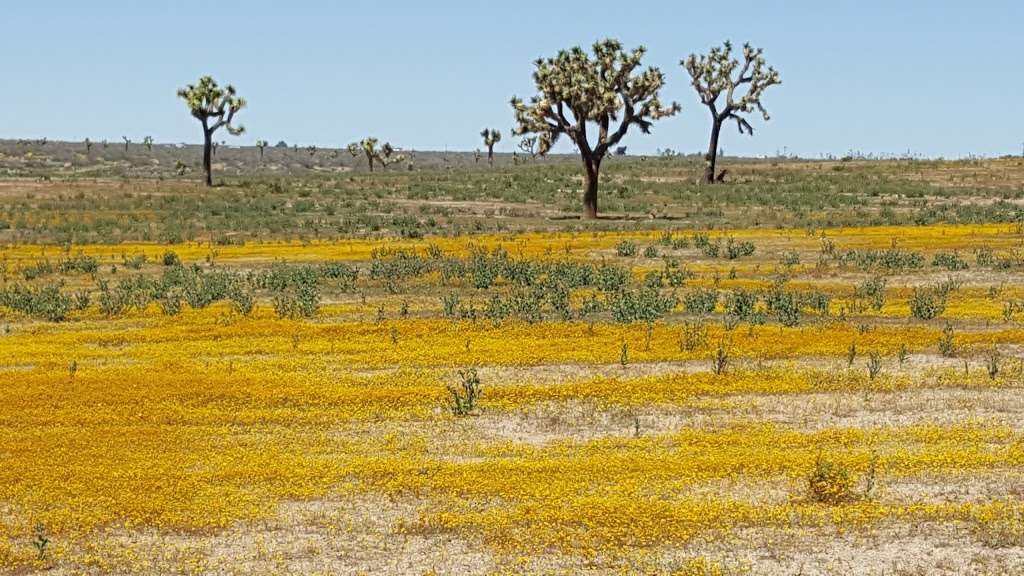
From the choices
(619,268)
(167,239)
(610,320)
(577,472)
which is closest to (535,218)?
(167,239)

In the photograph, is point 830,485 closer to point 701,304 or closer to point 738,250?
point 701,304

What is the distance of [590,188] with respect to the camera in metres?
62.1

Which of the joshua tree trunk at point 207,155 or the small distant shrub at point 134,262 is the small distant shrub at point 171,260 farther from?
the joshua tree trunk at point 207,155

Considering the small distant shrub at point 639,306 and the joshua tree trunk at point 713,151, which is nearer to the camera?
the small distant shrub at point 639,306

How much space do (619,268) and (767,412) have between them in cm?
1978

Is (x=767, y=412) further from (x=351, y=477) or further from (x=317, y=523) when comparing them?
(x=317, y=523)

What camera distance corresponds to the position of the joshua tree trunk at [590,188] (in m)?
61.7

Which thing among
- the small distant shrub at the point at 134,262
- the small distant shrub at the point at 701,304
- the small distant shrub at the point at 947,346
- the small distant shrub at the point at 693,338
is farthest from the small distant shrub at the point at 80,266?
the small distant shrub at the point at 947,346

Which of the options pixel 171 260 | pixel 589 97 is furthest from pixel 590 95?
pixel 171 260

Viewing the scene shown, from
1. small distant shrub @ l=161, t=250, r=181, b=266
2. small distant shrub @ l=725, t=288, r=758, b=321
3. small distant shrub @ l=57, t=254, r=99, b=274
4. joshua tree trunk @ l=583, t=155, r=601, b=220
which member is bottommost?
small distant shrub @ l=57, t=254, r=99, b=274

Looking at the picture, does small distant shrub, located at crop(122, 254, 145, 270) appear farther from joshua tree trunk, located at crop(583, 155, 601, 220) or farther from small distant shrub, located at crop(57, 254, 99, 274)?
joshua tree trunk, located at crop(583, 155, 601, 220)

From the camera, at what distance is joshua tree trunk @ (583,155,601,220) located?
202 ft

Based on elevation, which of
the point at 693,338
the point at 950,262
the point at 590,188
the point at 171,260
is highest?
the point at 590,188

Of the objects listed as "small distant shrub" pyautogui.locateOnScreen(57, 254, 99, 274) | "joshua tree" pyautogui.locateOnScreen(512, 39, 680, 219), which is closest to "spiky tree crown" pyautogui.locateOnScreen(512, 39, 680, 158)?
"joshua tree" pyautogui.locateOnScreen(512, 39, 680, 219)
